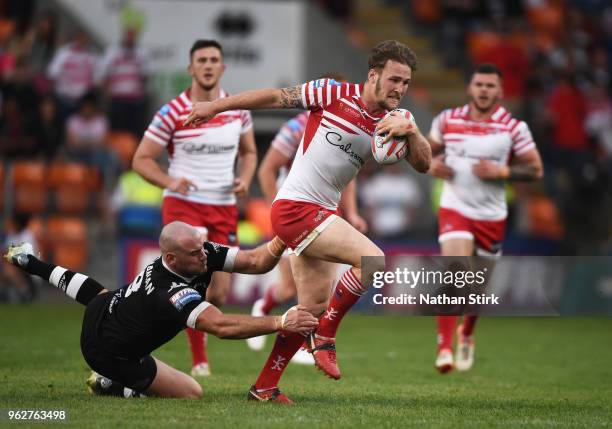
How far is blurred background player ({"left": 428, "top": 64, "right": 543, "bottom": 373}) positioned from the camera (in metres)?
11.5

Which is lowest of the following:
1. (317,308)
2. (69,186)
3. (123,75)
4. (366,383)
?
(366,383)

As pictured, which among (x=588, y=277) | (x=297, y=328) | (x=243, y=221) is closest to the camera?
(x=297, y=328)

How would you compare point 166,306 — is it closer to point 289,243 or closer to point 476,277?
point 289,243

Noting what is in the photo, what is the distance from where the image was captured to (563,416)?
8.23 metres

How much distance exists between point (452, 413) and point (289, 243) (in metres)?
1.71

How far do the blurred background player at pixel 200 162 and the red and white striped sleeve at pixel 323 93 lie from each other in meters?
2.54

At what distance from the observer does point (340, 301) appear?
27.8 feet

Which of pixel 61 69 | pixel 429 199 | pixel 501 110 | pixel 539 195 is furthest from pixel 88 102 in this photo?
pixel 501 110

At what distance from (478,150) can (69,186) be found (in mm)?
9506

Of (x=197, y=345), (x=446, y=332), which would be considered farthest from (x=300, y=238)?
(x=446, y=332)

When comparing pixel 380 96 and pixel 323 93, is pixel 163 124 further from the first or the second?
pixel 380 96

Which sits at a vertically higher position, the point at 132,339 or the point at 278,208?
the point at 278,208

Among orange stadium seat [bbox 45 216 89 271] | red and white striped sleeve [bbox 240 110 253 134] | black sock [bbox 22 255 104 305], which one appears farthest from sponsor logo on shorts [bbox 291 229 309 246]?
orange stadium seat [bbox 45 216 89 271]

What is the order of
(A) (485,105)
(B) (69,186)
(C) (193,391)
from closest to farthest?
(C) (193,391) → (A) (485,105) → (B) (69,186)
